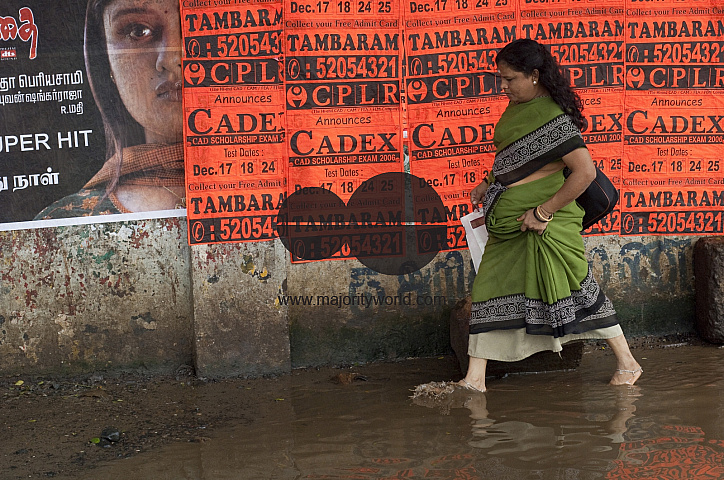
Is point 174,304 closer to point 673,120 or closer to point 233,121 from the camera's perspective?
point 233,121

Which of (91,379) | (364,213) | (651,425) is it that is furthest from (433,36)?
(91,379)

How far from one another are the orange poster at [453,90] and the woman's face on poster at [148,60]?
4.16 ft

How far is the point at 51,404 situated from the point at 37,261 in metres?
0.75

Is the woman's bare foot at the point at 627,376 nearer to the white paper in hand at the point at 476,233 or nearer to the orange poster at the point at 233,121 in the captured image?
the white paper in hand at the point at 476,233

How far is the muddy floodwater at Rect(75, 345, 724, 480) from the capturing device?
3.07 m

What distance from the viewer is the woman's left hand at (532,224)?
3.70 meters

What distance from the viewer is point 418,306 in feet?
15.1

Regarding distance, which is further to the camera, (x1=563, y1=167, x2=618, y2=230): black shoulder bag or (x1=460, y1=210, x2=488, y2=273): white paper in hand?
(x1=460, y1=210, x2=488, y2=273): white paper in hand


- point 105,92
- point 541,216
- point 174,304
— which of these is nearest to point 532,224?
point 541,216

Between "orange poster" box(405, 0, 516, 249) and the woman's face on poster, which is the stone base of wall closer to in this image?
"orange poster" box(405, 0, 516, 249)

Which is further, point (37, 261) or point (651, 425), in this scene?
point (37, 261)

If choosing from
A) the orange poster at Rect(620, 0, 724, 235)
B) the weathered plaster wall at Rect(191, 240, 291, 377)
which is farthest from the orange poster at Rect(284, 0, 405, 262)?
the orange poster at Rect(620, 0, 724, 235)

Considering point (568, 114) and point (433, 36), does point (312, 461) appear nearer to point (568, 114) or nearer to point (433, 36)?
point (568, 114)

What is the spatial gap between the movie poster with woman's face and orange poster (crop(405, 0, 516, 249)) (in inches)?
51.0
